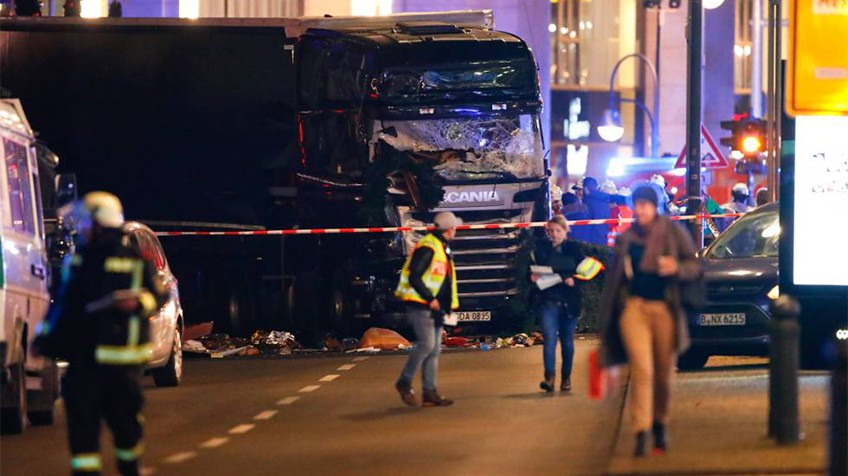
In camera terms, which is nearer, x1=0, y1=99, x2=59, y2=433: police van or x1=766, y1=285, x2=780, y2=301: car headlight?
x1=0, y1=99, x2=59, y2=433: police van

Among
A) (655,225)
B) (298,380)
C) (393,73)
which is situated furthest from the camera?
(393,73)

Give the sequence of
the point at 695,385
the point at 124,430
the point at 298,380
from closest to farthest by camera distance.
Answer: the point at 124,430 → the point at 695,385 → the point at 298,380

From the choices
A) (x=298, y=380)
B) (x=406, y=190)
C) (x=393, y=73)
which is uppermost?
(x=393, y=73)

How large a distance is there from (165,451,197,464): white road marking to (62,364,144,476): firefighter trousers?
2.36m

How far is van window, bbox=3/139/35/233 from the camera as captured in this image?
14375mm

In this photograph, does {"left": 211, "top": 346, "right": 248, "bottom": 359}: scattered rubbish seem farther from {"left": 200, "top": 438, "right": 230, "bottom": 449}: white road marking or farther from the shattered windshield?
{"left": 200, "top": 438, "right": 230, "bottom": 449}: white road marking

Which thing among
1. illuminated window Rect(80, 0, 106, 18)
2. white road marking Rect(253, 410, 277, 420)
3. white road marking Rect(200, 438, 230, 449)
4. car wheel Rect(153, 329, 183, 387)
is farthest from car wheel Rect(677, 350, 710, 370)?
illuminated window Rect(80, 0, 106, 18)

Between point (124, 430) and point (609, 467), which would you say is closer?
point (124, 430)

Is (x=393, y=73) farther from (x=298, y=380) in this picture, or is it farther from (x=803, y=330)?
(x=803, y=330)

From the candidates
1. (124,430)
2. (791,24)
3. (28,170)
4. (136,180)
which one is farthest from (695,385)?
(136,180)

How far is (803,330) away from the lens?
1544 cm

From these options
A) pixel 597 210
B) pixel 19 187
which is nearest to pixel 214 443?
pixel 19 187

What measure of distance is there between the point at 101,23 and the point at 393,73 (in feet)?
12.5

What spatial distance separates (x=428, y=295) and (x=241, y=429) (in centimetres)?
217
